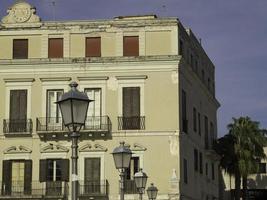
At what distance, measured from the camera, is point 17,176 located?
4466 centimetres

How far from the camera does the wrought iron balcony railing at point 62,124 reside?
4431 cm

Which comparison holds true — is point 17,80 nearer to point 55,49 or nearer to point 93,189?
point 55,49

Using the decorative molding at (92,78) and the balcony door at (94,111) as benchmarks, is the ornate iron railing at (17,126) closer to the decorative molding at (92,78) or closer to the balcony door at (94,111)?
the balcony door at (94,111)

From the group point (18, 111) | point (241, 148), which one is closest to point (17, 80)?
point (18, 111)

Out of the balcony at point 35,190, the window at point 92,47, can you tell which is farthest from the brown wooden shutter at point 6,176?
the window at point 92,47

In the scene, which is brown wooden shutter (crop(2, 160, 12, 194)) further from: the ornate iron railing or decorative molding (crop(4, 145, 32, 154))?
the ornate iron railing

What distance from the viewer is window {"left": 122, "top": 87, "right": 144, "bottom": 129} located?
146 feet

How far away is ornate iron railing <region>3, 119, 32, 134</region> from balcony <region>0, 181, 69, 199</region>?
10.4ft

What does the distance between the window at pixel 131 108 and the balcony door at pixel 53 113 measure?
3.99m

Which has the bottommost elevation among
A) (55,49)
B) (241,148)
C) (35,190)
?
(35,190)

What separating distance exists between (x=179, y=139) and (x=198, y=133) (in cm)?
769

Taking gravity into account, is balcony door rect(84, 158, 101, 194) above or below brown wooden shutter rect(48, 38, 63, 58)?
below

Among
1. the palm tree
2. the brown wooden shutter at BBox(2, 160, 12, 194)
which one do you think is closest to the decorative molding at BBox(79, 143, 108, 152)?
the brown wooden shutter at BBox(2, 160, 12, 194)

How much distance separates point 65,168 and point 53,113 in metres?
3.57
